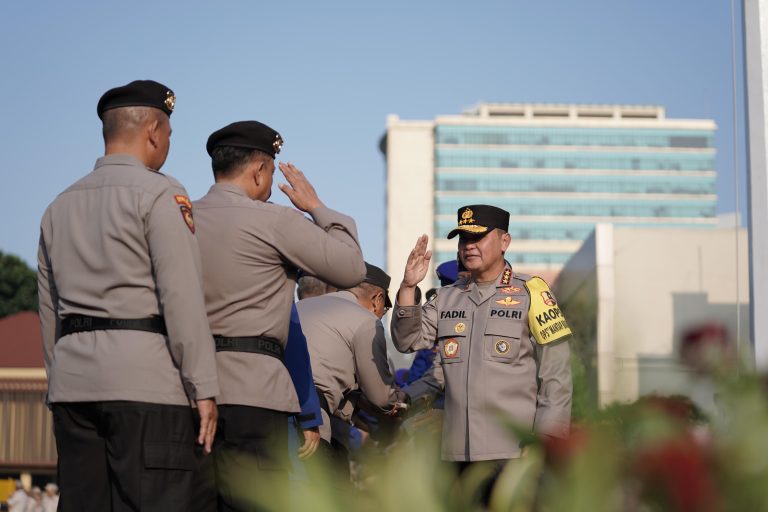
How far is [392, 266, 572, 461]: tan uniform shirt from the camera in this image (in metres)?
5.19

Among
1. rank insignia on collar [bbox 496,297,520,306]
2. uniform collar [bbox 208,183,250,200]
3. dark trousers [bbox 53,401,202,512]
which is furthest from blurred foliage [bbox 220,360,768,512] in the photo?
rank insignia on collar [bbox 496,297,520,306]

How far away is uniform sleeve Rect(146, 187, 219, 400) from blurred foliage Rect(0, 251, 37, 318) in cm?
7769

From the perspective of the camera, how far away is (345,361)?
6410mm

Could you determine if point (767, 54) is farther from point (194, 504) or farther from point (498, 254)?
point (194, 504)

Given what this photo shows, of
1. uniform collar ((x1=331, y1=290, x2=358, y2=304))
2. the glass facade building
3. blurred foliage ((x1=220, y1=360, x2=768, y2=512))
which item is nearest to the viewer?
blurred foliage ((x1=220, y1=360, x2=768, y2=512))

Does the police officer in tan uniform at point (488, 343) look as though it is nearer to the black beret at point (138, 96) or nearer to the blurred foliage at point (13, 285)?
the black beret at point (138, 96)

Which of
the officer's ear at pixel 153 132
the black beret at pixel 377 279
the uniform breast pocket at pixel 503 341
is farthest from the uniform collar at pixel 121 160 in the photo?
the black beret at pixel 377 279

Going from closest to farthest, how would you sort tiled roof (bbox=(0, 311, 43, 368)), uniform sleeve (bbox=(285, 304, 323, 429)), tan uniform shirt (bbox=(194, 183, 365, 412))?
tan uniform shirt (bbox=(194, 183, 365, 412))
uniform sleeve (bbox=(285, 304, 323, 429))
tiled roof (bbox=(0, 311, 43, 368))

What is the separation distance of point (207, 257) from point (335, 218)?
48cm

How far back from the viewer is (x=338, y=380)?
20.9ft

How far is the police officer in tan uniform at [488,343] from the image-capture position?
205 inches

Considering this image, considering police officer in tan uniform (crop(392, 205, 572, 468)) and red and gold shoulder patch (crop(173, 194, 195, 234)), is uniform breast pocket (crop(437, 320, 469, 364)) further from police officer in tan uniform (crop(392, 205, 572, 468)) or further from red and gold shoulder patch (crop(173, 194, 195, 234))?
red and gold shoulder patch (crop(173, 194, 195, 234))

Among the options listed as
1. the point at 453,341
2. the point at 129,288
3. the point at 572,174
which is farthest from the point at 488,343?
the point at 572,174

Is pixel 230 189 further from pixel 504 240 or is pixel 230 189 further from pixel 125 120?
pixel 504 240
